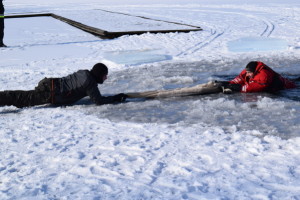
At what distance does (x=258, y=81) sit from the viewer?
20.0ft

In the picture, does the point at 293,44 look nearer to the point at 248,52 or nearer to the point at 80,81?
the point at 248,52

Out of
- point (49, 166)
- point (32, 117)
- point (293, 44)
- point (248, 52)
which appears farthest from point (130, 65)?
point (49, 166)

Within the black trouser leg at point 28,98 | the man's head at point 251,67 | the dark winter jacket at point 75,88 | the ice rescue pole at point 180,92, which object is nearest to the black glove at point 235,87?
the ice rescue pole at point 180,92

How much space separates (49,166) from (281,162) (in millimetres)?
1989

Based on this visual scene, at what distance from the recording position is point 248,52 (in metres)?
9.87

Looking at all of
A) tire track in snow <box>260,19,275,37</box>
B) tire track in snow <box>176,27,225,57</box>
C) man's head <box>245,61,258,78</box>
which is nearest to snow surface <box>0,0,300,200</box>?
man's head <box>245,61,258,78</box>

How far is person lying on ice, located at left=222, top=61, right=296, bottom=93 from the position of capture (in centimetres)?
605

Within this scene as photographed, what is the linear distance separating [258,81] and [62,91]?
2.72m

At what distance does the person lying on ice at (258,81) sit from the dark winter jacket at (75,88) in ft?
6.17

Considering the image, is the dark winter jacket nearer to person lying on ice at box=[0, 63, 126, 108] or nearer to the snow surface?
person lying on ice at box=[0, 63, 126, 108]

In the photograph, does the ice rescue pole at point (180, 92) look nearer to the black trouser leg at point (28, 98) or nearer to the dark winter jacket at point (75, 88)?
the dark winter jacket at point (75, 88)

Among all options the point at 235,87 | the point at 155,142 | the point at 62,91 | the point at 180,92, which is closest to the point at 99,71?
the point at 62,91

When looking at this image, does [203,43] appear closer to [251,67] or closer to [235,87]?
[235,87]

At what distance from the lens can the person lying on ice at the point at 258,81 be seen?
6.05 meters
